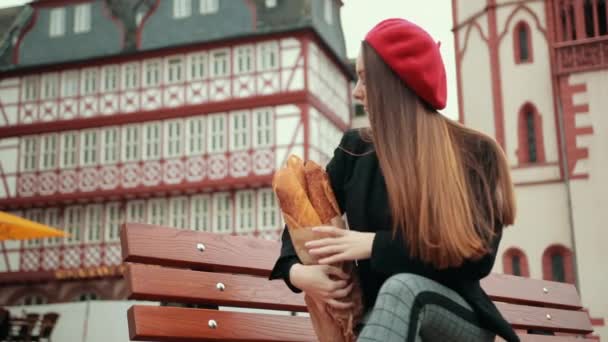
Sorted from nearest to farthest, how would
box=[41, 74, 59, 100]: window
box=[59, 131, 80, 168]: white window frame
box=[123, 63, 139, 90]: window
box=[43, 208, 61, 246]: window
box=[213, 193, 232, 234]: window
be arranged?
1. box=[213, 193, 232, 234]: window
2. box=[123, 63, 139, 90]: window
3. box=[43, 208, 61, 246]: window
4. box=[59, 131, 80, 168]: white window frame
5. box=[41, 74, 59, 100]: window

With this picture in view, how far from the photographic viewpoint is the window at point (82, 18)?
2894cm

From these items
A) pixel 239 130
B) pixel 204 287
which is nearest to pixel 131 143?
pixel 239 130

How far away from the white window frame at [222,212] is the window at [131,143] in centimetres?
303

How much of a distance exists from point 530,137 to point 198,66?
10153 millimetres

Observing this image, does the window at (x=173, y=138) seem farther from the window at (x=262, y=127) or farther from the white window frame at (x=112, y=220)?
the window at (x=262, y=127)

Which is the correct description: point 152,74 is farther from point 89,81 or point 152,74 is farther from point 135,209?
point 135,209

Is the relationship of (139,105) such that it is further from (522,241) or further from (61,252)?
(522,241)

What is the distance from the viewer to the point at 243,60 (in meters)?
26.5

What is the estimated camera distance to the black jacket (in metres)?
2.52

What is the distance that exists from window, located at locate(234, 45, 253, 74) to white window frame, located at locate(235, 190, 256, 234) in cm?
360

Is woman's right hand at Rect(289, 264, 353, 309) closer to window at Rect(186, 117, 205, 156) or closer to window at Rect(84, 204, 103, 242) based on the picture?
window at Rect(186, 117, 205, 156)

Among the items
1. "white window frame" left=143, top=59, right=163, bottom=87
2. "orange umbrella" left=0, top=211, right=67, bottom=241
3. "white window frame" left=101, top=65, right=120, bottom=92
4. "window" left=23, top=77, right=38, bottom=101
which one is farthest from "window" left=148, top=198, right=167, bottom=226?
"orange umbrella" left=0, top=211, right=67, bottom=241

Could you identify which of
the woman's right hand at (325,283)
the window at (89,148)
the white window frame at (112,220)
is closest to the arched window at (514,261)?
the white window frame at (112,220)

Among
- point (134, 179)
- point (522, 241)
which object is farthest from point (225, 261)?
point (134, 179)
